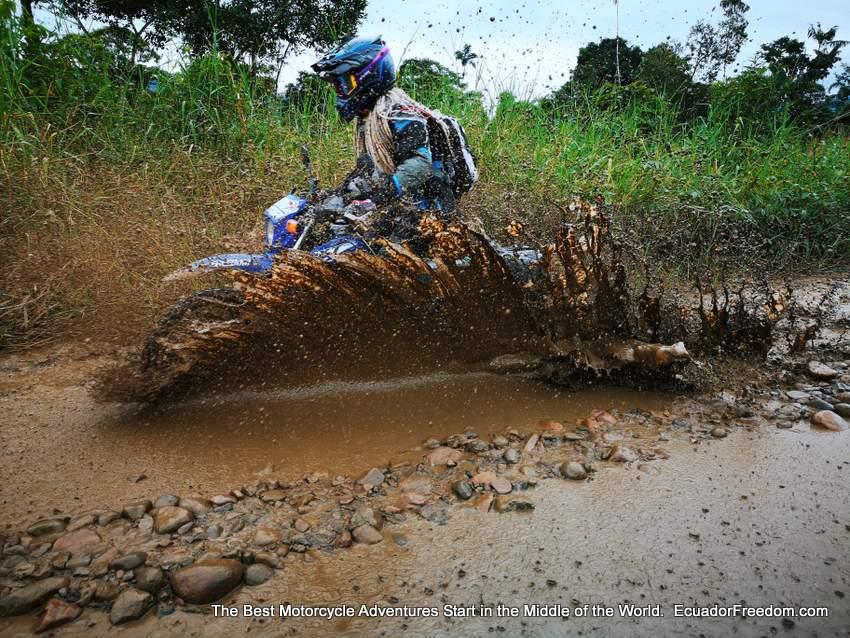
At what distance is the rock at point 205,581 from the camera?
5.84 feet

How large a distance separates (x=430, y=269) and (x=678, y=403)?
1.53 m

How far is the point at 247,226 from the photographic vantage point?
16.7ft

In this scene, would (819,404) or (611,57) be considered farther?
(611,57)

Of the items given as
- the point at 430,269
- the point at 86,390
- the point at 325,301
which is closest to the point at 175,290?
the point at 86,390

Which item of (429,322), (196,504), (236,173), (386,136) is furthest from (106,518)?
(236,173)

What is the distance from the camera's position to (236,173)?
5.52 metres

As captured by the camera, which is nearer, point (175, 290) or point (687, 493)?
point (687, 493)

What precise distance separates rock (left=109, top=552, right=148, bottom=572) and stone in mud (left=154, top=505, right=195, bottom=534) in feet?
0.52

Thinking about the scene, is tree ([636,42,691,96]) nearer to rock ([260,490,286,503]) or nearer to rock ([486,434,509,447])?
rock ([486,434,509,447])

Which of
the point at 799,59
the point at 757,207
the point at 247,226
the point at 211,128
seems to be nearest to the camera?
the point at 247,226

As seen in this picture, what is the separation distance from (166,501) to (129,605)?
56 centimetres

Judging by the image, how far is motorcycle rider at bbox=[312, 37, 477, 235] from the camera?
3229 millimetres

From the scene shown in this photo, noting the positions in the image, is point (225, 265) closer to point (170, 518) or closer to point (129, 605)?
point (170, 518)

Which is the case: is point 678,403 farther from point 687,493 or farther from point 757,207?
point 757,207
